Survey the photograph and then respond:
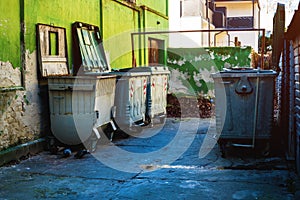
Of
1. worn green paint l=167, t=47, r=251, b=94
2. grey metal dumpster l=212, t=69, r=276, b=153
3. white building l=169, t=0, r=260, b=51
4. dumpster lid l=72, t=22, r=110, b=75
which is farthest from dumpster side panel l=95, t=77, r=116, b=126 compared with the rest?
white building l=169, t=0, r=260, b=51

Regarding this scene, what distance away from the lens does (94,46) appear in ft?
31.3

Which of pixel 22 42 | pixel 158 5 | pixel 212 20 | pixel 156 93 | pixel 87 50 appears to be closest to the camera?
pixel 22 42

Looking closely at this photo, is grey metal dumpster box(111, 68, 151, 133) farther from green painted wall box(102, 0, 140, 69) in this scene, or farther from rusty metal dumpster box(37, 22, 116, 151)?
green painted wall box(102, 0, 140, 69)

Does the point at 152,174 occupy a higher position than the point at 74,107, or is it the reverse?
the point at 74,107

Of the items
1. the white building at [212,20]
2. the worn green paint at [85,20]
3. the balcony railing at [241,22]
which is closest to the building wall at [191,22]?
the white building at [212,20]

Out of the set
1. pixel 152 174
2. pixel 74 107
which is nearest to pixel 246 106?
pixel 152 174

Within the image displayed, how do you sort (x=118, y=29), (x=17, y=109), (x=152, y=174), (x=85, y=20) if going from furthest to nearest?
(x=118, y=29)
(x=85, y=20)
(x=17, y=109)
(x=152, y=174)

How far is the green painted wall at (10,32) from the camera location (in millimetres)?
6453

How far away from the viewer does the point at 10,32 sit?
6.66 m

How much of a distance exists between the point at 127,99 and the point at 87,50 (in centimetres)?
140

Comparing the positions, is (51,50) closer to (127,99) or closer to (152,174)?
(127,99)

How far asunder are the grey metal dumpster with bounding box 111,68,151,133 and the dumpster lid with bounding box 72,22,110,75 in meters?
0.49

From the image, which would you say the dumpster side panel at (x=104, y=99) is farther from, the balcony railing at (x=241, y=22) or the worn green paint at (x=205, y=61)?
the balcony railing at (x=241, y=22)

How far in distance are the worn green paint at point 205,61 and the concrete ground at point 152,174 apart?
6.87 m
